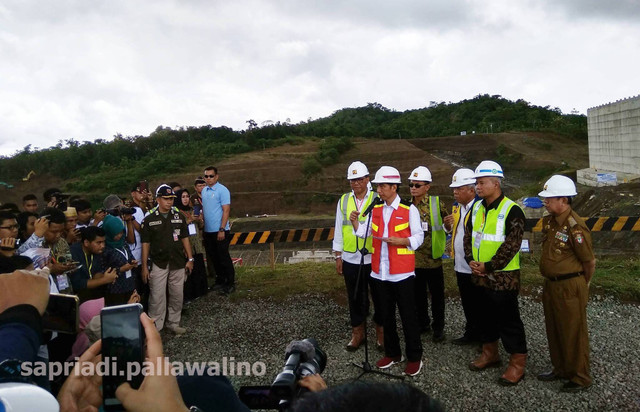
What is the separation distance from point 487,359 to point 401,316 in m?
0.84

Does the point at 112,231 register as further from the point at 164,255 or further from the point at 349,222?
the point at 349,222

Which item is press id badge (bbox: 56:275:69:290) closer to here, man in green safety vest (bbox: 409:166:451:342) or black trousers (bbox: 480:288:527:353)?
man in green safety vest (bbox: 409:166:451:342)

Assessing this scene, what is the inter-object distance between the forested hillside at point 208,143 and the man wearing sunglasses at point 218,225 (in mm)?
33205

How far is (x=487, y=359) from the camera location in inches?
156

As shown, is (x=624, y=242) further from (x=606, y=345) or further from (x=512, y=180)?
(x=512, y=180)

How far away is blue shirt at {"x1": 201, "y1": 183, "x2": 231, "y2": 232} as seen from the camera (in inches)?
249

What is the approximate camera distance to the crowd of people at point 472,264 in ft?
11.8

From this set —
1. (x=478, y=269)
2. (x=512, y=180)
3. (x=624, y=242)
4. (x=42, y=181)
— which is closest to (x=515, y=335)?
(x=478, y=269)

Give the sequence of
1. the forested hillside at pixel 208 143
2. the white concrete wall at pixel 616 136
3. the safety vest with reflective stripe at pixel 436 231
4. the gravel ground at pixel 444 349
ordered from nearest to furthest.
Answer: the gravel ground at pixel 444 349, the safety vest with reflective stripe at pixel 436 231, the white concrete wall at pixel 616 136, the forested hillside at pixel 208 143

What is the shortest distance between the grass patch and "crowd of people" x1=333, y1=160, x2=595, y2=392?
1.33m

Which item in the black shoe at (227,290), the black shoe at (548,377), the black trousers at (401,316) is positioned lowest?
the black shoe at (548,377)

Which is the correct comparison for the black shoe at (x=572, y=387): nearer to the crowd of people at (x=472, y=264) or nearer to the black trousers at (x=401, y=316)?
the crowd of people at (x=472, y=264)

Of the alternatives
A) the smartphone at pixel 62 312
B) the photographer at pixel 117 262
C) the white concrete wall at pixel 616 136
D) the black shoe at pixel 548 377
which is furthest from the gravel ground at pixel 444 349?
the white concrete wall at pixel 616 136

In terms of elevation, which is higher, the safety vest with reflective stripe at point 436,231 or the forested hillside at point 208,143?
the forested hillside at point 208,143
